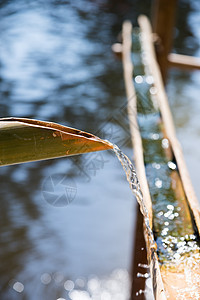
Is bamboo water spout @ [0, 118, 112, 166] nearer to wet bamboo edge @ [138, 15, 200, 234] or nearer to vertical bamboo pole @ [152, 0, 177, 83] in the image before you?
wet bamboo edge @ [138, 15, 200, 234]

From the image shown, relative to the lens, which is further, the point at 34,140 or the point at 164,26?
the point at 164,26

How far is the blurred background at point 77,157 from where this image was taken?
7.79 ft

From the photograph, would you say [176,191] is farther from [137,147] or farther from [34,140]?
Answer: [34,140]

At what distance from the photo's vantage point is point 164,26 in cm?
238

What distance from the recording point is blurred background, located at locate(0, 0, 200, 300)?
2.38m

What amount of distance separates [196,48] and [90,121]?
258 centimetres

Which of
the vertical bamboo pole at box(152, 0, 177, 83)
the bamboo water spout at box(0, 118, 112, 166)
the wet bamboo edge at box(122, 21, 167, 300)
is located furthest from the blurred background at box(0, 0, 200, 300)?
the bamboo water spout at box(0, 118, 112, 166)

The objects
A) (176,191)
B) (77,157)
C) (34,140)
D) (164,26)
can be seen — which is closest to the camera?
(34,140)

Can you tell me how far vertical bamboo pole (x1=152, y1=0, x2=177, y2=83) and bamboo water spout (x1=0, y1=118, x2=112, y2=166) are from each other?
6.04 feet

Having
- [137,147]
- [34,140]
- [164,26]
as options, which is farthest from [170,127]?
[164,26]

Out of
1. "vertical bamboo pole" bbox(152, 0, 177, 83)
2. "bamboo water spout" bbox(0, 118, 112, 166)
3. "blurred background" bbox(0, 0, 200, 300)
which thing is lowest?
"blurred background" bbox(0, 0, 200, 300)

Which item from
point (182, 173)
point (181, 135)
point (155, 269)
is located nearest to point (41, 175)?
point (181, 135)

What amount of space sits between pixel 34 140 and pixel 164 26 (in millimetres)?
1998

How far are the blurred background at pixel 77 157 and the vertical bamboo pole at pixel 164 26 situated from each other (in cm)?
45
